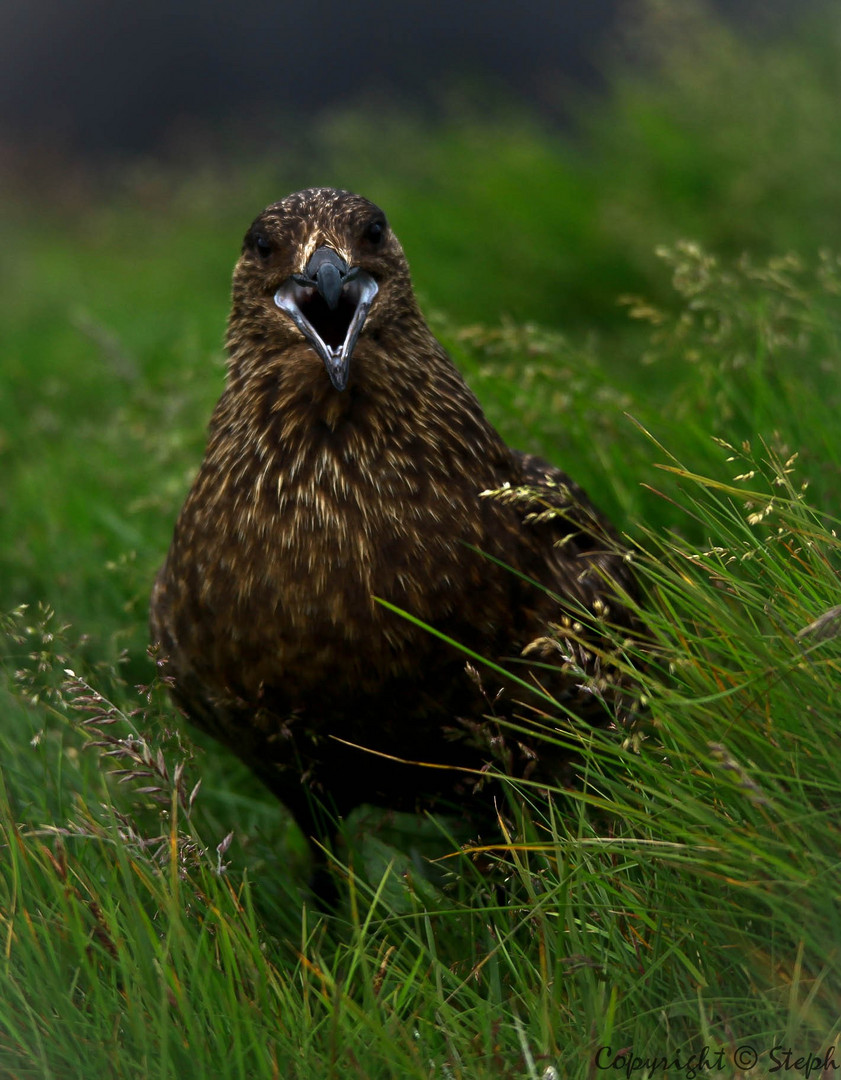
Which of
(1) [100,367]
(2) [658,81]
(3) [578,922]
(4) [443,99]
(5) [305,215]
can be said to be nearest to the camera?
(3) [578,922]

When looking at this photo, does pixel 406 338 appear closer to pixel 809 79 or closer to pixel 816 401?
pixel 816 401

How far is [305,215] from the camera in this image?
110 inches

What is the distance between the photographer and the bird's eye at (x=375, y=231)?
2.84m

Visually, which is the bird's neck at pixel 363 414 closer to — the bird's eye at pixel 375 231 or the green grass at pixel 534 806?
the bird's eye at pixel 375 231

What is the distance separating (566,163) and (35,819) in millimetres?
5170

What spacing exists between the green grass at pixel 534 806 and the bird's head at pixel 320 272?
64 cm

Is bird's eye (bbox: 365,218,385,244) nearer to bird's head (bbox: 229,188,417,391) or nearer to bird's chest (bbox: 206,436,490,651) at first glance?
bird's head (bbox: 229,188,417,391)

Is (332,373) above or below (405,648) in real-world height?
above

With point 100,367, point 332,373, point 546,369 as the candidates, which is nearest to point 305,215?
point 332,373

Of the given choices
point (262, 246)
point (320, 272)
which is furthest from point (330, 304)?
point (262, 246)

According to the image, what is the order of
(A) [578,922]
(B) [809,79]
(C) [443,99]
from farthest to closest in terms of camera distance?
(C) [443,99], (B) [809,79], (A) [578,922]

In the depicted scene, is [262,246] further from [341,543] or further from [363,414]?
[341,543]

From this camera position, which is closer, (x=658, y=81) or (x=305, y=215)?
(x=305, y=215)

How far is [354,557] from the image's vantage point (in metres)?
2.56
